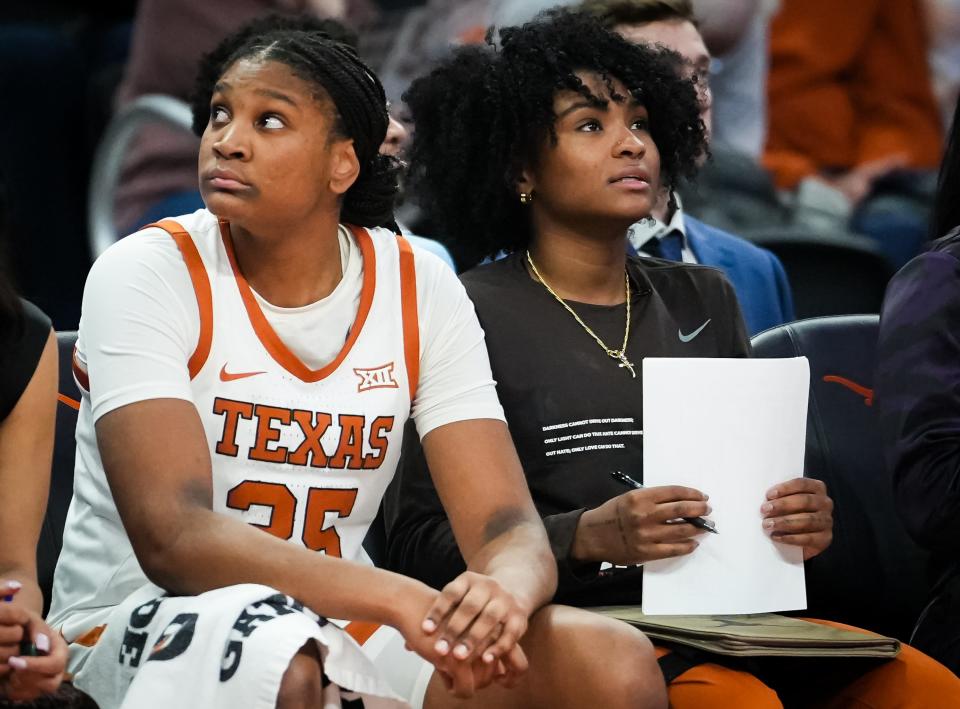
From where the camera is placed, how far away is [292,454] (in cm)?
254

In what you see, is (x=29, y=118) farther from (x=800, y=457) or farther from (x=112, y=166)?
(x=800, y=457)

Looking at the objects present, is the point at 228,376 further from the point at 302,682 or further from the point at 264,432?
the point at 302,682

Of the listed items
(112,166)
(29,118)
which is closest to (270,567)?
(112,166)

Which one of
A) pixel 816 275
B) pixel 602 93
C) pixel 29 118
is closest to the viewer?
pixel 602 93

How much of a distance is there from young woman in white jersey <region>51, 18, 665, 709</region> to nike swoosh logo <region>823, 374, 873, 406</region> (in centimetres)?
96

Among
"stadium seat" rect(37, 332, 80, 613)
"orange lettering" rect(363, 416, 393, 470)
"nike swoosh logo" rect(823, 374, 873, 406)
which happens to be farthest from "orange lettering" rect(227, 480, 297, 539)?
"nike swoosh logo" rect(823, 374, 873, 406)

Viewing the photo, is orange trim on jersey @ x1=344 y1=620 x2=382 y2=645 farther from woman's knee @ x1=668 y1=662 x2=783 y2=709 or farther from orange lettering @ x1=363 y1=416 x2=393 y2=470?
woman's knee @ x1=668 y1=662 x2=783 y2=709

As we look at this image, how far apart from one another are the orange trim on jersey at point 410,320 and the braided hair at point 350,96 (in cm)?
17

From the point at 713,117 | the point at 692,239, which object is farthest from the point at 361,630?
the point at 713,117

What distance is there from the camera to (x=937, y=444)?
2852 millimetres

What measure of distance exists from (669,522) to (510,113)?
91 centimetres

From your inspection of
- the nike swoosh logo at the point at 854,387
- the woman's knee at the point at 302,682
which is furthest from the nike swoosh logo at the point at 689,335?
the woman's knee at the point at 302,682

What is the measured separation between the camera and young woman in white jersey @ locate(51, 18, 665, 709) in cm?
226

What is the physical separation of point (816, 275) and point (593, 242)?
66.4 inches
